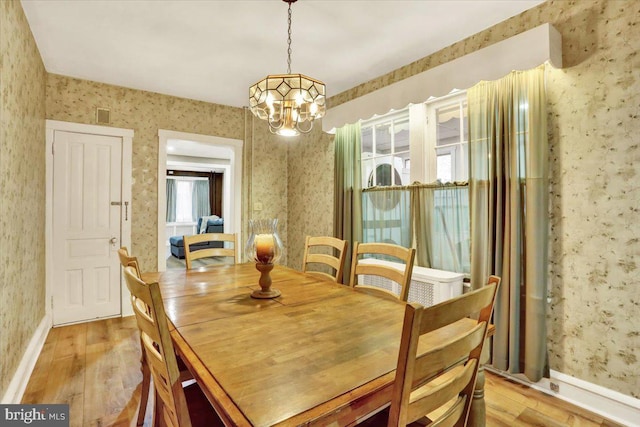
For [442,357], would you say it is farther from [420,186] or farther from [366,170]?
[366,170]

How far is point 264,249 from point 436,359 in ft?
3.35

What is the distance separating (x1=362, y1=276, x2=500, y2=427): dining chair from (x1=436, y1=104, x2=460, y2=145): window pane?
201 centimetres

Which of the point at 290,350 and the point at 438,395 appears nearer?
the point at 438,395

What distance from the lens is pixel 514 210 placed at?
2.12m

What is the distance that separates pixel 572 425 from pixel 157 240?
387cm

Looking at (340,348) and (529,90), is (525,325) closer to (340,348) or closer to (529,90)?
(529,90)

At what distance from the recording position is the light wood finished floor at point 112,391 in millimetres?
1800

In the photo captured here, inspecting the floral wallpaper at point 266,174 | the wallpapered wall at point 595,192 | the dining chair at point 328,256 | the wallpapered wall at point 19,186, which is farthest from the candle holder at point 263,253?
the floral wallpaper at point 266,174

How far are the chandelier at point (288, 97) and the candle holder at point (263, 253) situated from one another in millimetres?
661

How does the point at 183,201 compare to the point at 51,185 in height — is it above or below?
above

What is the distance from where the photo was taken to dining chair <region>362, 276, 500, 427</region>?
0.69 m

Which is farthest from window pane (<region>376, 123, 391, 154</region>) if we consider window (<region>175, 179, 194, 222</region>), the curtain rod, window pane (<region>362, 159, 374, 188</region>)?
window (<region>175, 179, 194, 222</region>)

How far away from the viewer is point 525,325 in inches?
82.0

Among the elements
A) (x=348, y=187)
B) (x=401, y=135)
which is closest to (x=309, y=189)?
(x=348, y=187)
